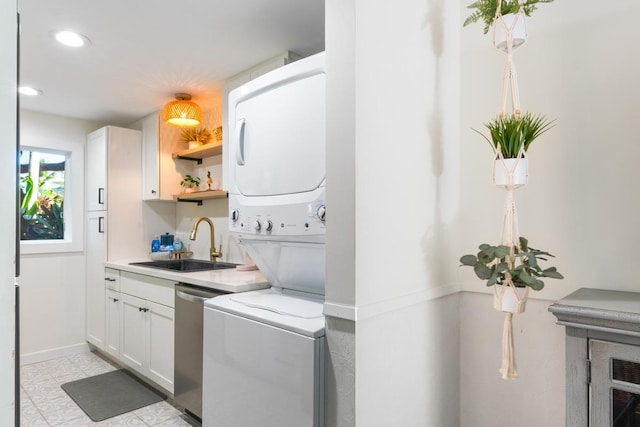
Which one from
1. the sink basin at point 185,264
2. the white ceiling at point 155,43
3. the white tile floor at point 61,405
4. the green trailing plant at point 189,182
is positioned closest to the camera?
the white ceiling at point 155,43

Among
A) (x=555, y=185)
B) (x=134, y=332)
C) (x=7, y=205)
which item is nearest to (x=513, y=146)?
(x=555, y=185)

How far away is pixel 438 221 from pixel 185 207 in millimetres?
2863

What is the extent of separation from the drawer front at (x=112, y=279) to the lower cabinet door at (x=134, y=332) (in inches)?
6.3

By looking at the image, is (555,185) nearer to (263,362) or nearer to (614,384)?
(614,384)

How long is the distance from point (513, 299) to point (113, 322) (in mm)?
3239

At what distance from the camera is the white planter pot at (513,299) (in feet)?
4.01

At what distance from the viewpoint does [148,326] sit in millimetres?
2770

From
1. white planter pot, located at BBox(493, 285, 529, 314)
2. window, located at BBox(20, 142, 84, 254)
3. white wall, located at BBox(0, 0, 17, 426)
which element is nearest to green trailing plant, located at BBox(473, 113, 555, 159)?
white planter pot, located at BBox(493, 285, 529, 314)

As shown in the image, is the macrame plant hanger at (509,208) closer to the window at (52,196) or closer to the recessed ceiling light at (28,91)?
→ the recessed ceiling light at (28,91)

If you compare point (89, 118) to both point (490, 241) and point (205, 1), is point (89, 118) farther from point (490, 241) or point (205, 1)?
point (490, 241)

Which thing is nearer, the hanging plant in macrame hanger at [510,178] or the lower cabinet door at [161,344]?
the hanging plant in macrame hanger at [510,178]

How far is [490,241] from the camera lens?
1.62 metres

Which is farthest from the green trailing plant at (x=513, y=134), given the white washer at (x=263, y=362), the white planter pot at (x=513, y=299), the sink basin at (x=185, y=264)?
the sink basin at (x=185, y=264)

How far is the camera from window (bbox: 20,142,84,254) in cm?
360
